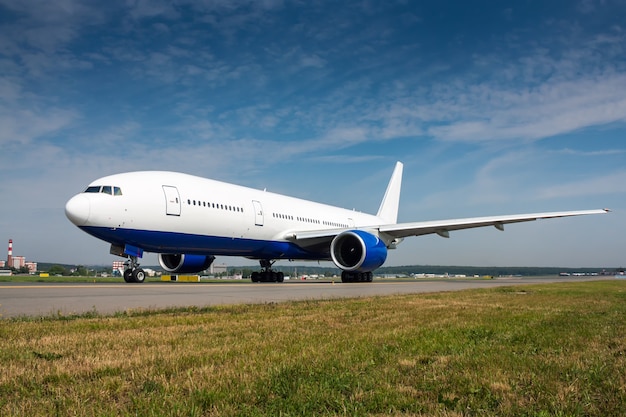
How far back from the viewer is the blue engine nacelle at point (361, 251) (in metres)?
22.2

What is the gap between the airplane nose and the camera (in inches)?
626

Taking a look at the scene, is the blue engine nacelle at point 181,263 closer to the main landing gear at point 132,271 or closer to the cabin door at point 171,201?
the main landing gear at point 132,271

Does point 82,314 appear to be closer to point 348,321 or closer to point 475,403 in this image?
point 348,321

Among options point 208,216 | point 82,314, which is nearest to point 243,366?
point 82,314

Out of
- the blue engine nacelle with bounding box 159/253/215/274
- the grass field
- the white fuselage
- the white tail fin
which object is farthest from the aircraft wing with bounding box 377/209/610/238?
the grass field

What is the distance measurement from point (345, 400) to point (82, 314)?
5534mm

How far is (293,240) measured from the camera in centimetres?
2473

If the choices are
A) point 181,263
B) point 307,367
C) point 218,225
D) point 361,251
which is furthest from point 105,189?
point 307,367

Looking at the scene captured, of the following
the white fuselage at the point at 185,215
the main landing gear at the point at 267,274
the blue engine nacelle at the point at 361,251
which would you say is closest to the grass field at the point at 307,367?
the white fuselage at the point at 185,215

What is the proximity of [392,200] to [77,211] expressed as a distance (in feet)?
95.7

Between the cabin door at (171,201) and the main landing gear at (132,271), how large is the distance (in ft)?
7.25

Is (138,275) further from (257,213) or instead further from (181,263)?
(257,213)

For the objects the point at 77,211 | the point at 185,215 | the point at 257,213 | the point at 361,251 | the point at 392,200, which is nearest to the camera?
the point at 77,211

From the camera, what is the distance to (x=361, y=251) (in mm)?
22781
